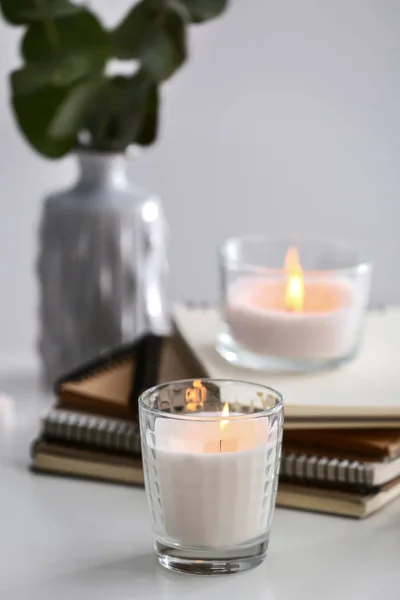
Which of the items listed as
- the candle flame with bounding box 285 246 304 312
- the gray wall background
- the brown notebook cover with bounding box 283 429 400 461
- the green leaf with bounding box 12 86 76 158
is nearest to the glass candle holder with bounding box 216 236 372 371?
the candle flame with bounding box 285 246 304 312

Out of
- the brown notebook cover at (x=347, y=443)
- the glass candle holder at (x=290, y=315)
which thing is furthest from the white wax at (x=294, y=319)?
the brown notebook cover at (x=347, y=443)

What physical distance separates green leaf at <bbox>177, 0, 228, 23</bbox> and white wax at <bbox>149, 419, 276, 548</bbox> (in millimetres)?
466

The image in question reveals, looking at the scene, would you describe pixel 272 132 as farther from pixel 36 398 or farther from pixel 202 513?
pixel 202 513

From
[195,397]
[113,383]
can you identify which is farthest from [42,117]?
[195,397]

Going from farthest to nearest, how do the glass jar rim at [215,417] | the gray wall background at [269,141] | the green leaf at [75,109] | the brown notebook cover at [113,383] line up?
1. the gray wall background at [269,141]
2. the green leaf at [75,109]
3. the brown notebook cover at [113,383]
4. the glass jar rim at [215,417]

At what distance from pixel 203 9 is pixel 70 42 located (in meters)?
0.12

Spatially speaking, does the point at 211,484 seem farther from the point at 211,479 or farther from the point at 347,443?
the point at 347,443

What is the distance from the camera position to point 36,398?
921mm

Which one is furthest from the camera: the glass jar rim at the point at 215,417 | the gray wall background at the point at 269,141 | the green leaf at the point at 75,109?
the gray wall background at the point at 269,141

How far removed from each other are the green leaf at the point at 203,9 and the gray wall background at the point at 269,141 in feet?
1.09

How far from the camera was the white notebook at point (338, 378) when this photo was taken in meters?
0.63

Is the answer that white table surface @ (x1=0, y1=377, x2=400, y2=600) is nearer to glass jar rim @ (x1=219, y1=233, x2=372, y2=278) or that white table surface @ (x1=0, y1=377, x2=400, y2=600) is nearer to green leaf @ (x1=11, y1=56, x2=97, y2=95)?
glass jar rim @ (x1=219, y1=233, x2=372, y2=278)

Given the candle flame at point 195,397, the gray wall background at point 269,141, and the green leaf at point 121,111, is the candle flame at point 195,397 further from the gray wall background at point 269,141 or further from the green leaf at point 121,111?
the gray wall background at point 269,141

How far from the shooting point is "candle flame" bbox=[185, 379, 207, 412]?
589 millimetres
